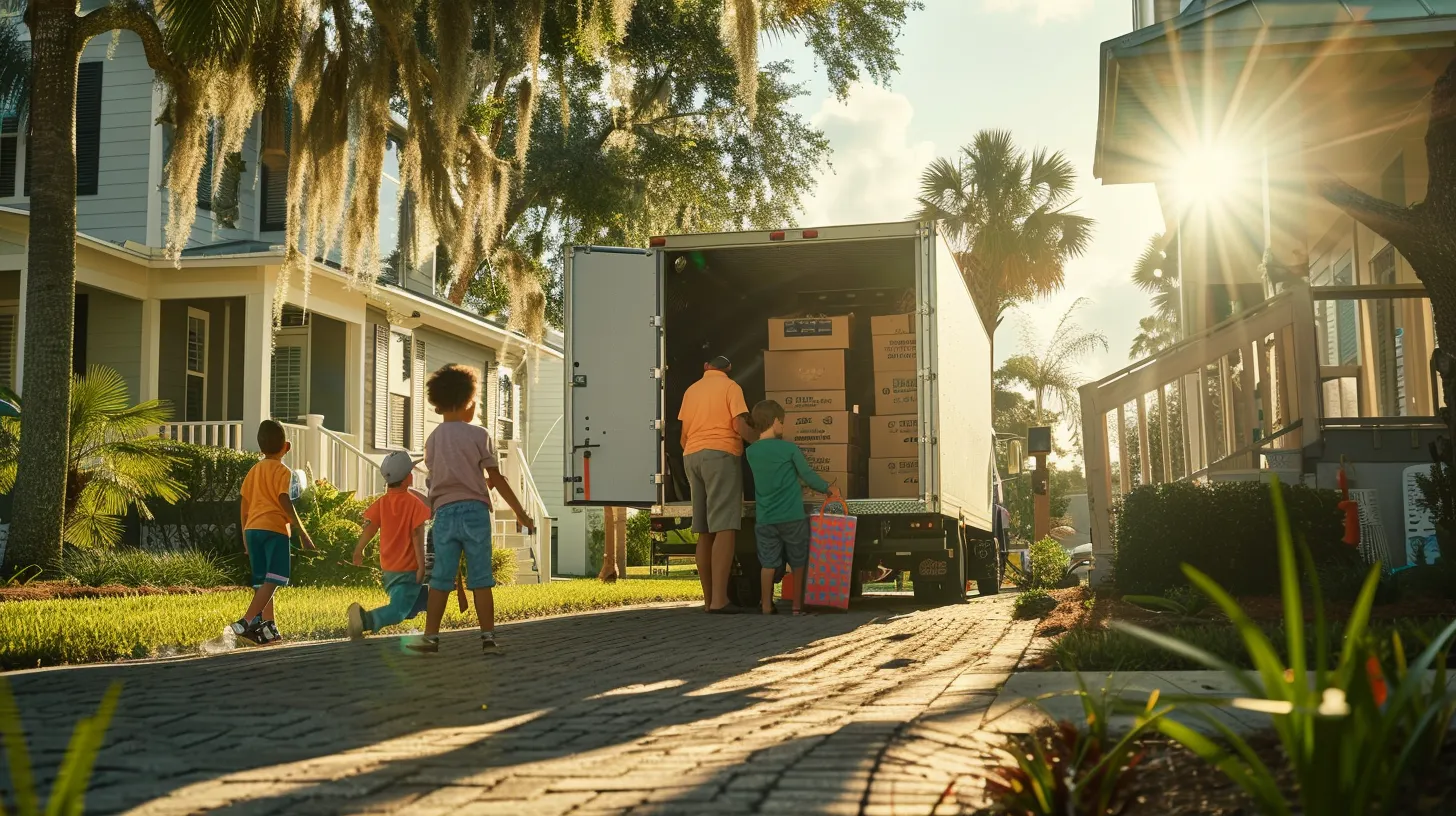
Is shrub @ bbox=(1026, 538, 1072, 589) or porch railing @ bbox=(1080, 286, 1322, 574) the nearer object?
porch railing @ bbox=(1080, 286, 1322, 574)

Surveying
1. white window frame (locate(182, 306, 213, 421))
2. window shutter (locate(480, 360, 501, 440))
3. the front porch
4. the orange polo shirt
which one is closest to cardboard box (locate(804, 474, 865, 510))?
the orange polo shirt

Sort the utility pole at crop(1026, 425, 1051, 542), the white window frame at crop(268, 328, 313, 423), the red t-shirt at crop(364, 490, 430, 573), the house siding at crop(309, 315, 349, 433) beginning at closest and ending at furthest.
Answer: the red t-shirt at crop(364, 490, 430, 573) < the utility pole at crop(1026, 425, 1051, 542) < the white window frame at crop(268, 328, 313, 423) < the house siding at crop(309, 315, 349, 433)

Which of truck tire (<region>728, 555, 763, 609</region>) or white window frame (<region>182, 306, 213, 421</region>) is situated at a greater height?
white window frame (<region>182, 306, 213, 421</region>)

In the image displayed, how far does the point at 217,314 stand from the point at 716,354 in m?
10.7

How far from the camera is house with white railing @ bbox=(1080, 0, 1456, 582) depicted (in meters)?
10.6

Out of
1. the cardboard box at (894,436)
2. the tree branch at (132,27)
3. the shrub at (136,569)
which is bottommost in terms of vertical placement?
the shrub at (136,569)

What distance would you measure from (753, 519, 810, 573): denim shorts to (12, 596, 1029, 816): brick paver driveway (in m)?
2.77

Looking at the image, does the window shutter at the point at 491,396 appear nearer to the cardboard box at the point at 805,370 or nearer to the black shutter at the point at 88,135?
the black shutter at the point at 88,135

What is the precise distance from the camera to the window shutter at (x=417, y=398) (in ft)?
78.7

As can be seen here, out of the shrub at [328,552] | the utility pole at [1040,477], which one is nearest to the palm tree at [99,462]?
the shrub at [328,552]

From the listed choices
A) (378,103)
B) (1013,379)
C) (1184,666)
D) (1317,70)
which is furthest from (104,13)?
(1013,379)

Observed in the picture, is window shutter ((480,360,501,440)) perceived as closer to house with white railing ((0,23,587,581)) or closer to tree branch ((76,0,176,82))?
house with white railing ((0,23,587,581))

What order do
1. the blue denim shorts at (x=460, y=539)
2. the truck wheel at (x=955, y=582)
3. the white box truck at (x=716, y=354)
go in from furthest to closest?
1. the truck wheel at (x=955, y=582)
2. the white box truck at (x=716, y=354)
3. the blue denim shorts at (x=460, y=539)

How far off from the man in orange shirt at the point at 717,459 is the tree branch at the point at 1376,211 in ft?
15.2
